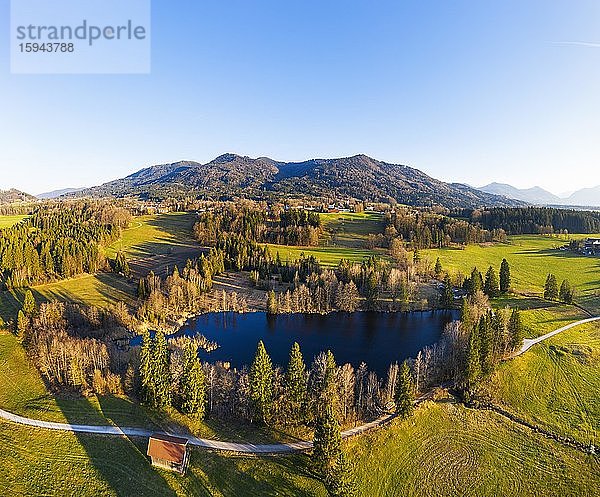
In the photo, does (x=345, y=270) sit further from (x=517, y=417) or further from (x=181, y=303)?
(x=517, y=417)

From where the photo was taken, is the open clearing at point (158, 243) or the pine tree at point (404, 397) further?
the open clearing at point (158, 243)

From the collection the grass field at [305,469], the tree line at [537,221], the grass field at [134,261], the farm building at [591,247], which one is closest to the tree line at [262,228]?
the grass field at [134,261]

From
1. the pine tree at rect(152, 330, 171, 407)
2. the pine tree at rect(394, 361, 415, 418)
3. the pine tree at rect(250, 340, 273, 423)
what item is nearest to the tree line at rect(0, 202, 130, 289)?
the pine tree at rect(152, 330, 171, 407)

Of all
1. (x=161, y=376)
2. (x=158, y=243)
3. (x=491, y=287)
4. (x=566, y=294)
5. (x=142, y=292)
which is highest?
(x=158, y=243)

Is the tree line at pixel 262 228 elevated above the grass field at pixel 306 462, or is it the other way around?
the tree line at pixel 262 228

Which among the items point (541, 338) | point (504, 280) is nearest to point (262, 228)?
point (504, 280)

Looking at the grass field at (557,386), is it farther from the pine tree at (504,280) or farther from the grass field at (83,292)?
the grass field at (83,292)

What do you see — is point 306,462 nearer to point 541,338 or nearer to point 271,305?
point 271,305
